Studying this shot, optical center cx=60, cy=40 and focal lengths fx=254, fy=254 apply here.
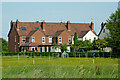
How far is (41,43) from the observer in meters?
63.3

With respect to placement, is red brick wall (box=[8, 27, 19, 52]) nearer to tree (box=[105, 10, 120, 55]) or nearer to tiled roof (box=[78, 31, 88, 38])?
tiled roof (box=[78, 31, 88, 38])

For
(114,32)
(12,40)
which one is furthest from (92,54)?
(12,40)

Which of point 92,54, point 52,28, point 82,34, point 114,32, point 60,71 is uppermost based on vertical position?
point 52,28

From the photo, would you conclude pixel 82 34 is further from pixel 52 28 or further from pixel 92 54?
pixel 92 54

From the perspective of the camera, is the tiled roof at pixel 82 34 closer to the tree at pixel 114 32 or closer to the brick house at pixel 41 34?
the brick house at pixel 41 34

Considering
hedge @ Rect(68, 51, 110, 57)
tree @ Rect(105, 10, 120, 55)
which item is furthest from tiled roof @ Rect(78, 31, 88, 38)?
tree @ Rect(105, 10, 120, 55)

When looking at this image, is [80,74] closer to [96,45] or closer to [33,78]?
[33,78]

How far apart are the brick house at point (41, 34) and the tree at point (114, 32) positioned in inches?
795

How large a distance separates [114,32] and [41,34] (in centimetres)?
2388

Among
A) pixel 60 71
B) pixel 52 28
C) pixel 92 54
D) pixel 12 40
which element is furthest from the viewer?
pixel 52 28

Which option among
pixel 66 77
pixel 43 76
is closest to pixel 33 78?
pixel 43 76

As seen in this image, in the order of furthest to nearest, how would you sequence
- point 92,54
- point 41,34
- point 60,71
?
point 41,34
point 92,54
point 60,71

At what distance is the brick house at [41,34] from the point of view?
61.9m

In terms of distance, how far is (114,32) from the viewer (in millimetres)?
43594
